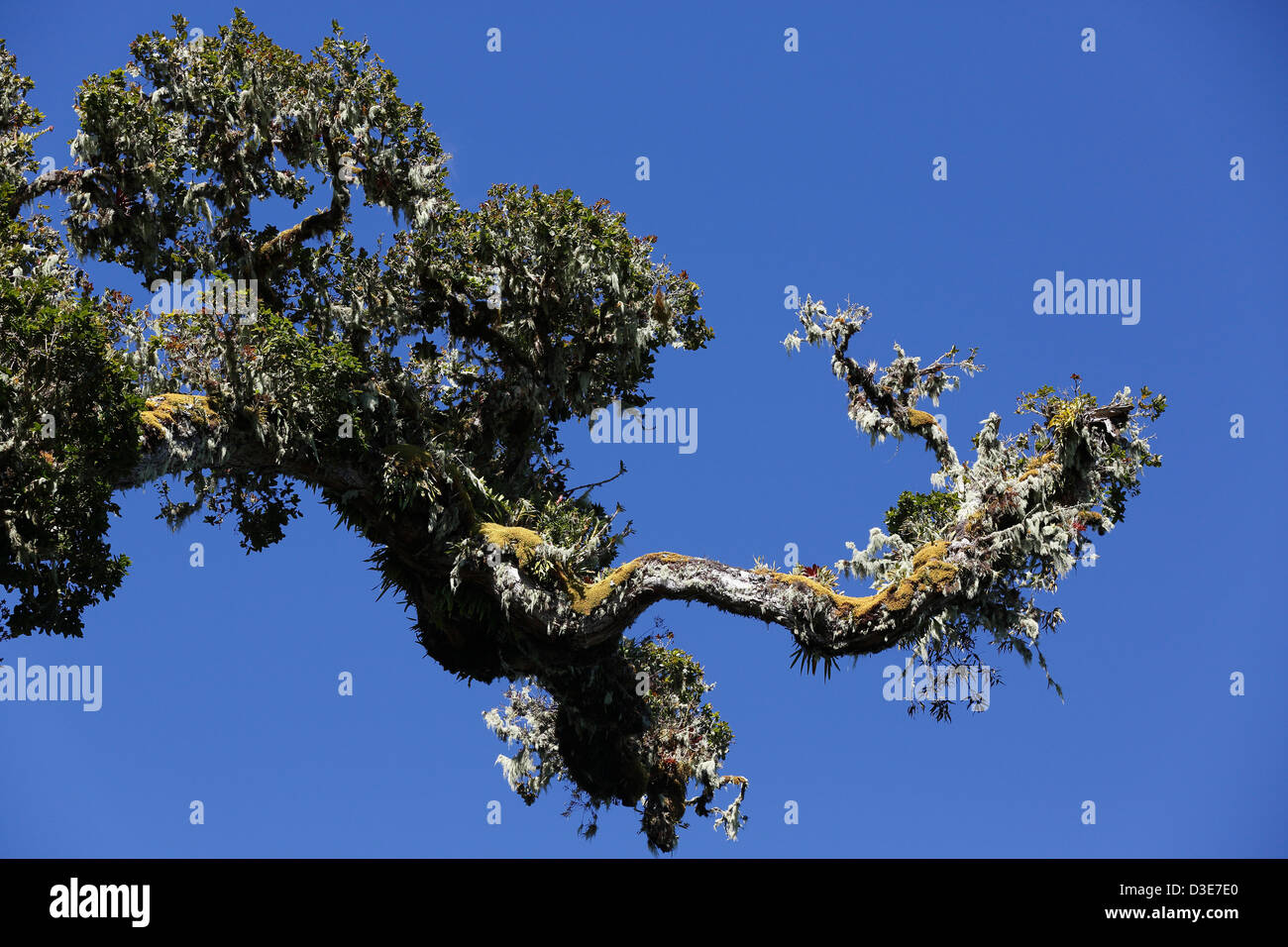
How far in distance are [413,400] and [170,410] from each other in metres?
4.04

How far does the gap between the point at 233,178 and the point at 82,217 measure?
261cm

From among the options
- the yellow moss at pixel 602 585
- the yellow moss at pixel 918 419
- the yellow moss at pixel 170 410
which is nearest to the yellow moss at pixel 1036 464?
the yellow moss at pixel 918 419

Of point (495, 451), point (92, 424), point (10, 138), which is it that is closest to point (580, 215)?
point (495, 451)

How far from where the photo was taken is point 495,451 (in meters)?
21.7

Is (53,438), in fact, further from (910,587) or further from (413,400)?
(910,587)

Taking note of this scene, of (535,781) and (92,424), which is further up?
(92,424)

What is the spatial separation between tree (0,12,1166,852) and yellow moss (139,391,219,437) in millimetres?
34

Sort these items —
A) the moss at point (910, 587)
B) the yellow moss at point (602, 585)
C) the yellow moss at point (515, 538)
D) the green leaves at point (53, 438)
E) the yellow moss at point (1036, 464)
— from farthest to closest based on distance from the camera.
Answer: the yellow moss at point (515, 538)
the yellow moss at point (602, 585)
the yellow moss at point (1036, 464)
the moss at point (910, 587)
the green leaves at point (53, 438)

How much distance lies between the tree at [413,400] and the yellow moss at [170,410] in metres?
0.03

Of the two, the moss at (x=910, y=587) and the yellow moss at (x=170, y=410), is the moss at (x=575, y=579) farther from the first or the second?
the yellow moss at (x=170, y=410)

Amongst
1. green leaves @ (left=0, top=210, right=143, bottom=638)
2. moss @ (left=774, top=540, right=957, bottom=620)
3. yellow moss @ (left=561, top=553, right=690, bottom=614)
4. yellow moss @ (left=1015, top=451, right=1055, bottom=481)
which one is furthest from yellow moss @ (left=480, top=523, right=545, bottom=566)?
yellow moss @ (left=1015, top=451, right=1055, bottom=481)

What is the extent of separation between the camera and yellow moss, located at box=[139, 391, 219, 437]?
16953 mm

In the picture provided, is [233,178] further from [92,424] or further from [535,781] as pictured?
[535,781]

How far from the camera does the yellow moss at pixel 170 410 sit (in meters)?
17.0
